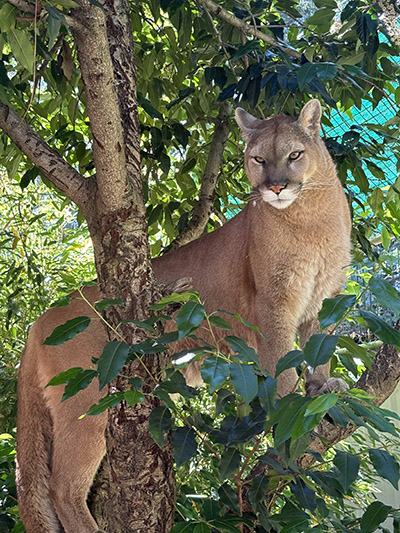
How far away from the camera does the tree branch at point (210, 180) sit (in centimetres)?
352

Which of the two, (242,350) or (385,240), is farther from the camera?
(385,240)

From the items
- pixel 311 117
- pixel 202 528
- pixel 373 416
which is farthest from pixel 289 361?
pixel 311 117

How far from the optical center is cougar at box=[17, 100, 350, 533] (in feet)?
9.75

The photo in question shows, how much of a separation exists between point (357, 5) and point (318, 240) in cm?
99

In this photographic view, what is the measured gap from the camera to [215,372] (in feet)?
5.28

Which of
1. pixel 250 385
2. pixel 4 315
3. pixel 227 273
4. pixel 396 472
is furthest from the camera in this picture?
pixel 4 315

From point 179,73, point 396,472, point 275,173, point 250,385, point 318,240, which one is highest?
point 179,73

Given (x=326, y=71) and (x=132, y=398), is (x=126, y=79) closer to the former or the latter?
(x=326, y=71)

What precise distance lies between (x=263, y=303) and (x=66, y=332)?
143cm

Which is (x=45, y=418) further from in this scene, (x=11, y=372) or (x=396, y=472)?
(x=396, y=472)

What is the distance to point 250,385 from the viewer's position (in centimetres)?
161

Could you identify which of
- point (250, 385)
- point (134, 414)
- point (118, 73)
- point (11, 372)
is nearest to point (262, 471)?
point (134, 414)

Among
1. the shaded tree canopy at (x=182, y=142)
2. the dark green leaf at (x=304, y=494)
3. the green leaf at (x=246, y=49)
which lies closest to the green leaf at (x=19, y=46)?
the shaded tree canopy at (x=182, y=142)

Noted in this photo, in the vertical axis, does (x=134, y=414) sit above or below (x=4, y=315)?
below
